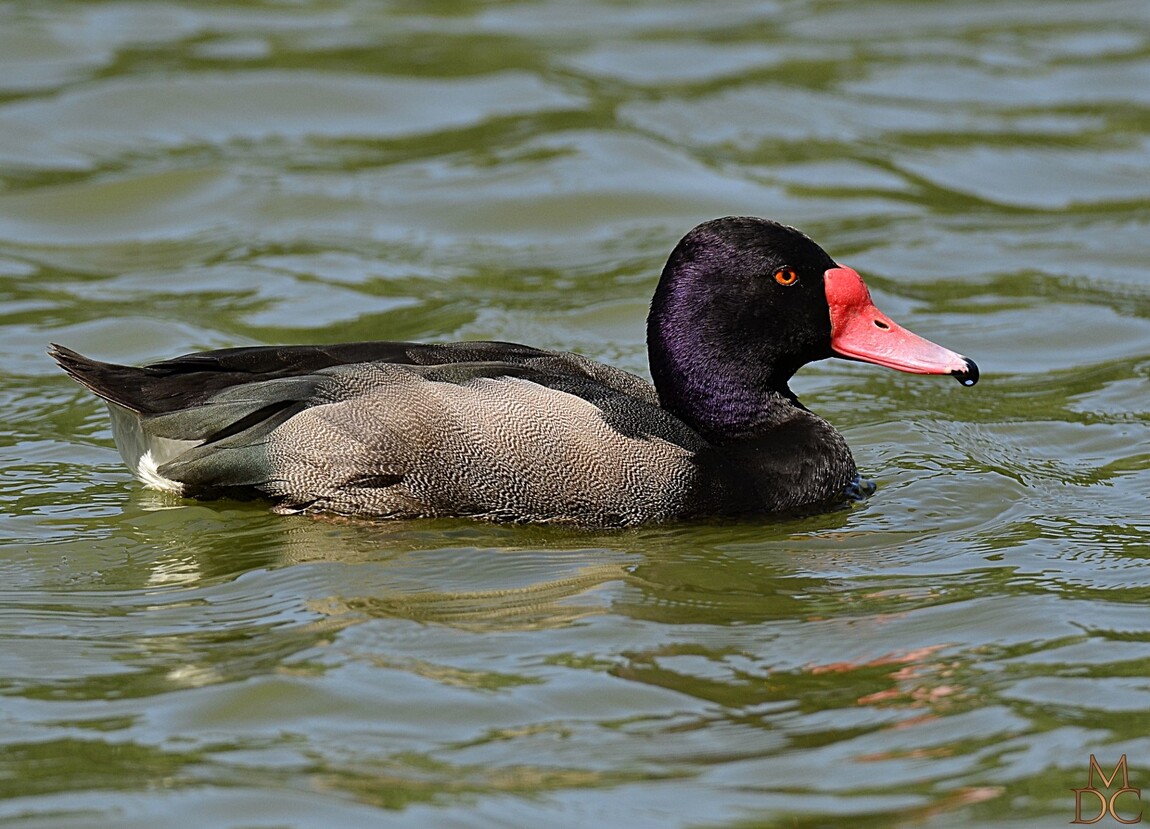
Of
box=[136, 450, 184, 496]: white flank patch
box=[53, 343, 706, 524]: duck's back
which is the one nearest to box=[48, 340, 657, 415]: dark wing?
box=[53, 343, 706, 524]: duck's back

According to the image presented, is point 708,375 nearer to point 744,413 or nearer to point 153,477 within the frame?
point 744,413

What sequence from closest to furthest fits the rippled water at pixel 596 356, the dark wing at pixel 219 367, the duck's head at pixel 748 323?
the rippled water at pixel 596 356
the dark wing at pixel 219 367
the duck's head at pixel 748 323

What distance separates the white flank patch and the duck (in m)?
0.01

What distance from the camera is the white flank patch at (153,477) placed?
7332 mm

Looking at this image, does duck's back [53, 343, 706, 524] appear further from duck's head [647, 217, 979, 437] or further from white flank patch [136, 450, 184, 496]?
duck's head [647, 217, 979, 437]

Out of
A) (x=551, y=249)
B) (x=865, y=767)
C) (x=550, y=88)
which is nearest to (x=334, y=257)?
(x=551, y=249)

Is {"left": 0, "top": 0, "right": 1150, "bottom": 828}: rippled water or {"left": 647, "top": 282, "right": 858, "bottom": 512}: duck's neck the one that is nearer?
{"left": 0, "top": 0, "right": 1150, "bottom": 828}: rippled water

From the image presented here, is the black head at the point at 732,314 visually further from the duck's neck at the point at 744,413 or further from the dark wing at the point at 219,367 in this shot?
the dark wing at the point at 219,367

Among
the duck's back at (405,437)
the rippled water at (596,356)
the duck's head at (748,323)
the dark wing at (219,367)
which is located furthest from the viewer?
the duck's head at (748,323)

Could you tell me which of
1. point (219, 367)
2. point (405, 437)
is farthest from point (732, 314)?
point (219, 367)

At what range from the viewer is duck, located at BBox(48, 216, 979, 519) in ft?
23.0

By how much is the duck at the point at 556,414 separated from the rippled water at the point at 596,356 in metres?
0.15

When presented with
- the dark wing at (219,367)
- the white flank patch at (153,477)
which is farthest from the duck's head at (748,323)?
the white flank patch at (153,477)

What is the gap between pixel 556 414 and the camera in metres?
7.06
